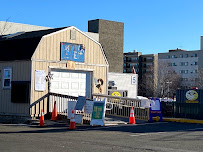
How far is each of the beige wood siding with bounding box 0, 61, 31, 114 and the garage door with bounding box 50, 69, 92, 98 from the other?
5.74 feet

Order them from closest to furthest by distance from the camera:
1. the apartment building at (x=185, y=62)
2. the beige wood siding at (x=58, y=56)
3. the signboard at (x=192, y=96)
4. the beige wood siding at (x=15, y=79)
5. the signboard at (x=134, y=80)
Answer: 1. the beige wood siding at (x=15, y=79)
2. the beige wood siding at (x=58, y=56)
3. the signboard at (x=192, y=96)
4. the signboard at (x=134, y=80)
5. the apartment building at (x=185, y=62)

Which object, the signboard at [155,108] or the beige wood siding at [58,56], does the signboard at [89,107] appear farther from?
the signboard at [155,108]

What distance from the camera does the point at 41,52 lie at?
22.0 m

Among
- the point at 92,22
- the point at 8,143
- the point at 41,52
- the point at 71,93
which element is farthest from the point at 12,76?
the point at 92,22

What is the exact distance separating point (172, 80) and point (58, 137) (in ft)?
316

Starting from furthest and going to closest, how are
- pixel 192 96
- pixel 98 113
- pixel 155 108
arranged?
pixel 192 96 < pixel 155 108 < pixel 98 113

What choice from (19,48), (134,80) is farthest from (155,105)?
(134,80)

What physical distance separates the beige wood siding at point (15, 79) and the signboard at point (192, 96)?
9.39 metres

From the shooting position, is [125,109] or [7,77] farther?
[125,109]

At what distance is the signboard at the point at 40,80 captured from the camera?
21.7m

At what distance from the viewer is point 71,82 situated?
24047 millimetres

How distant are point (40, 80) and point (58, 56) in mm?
1972

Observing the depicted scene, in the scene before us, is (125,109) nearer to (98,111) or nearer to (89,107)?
(89,107)

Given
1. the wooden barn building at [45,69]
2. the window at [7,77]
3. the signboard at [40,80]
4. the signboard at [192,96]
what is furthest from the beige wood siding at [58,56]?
the signboard at [192,96]
